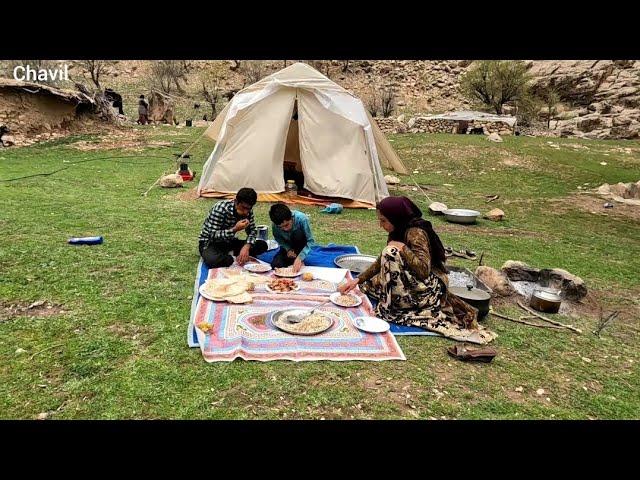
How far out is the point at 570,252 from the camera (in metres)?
6.44

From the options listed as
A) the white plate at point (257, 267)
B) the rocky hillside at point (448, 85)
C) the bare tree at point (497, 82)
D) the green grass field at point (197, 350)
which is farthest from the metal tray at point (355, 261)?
the bare tree at point (497, 82)

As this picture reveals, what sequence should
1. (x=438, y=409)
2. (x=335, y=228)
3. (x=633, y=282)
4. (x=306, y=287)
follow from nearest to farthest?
1. (x=438, y=409)
2. (x=306, y=287)
3. (x=633, y=282)
4. (x=335, y=228)

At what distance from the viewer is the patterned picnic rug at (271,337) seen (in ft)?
10.8

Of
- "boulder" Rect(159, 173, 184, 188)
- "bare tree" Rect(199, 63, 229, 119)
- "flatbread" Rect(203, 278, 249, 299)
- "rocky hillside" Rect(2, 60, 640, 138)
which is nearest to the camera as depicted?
"flatbread" Rect(203, 278, 249, 299)

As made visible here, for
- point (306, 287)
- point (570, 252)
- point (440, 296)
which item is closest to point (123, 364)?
point (306, 287)

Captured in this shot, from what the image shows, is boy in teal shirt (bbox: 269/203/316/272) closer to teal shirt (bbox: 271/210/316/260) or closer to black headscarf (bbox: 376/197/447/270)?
teal shirt (bbox: 271/210/316/260)

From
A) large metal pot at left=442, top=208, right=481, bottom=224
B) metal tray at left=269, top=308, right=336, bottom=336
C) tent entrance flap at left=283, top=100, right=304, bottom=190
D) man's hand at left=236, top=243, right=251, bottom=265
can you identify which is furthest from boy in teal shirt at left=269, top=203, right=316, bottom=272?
tent entrance flap at left=283, top=100, right=304, bottom=190

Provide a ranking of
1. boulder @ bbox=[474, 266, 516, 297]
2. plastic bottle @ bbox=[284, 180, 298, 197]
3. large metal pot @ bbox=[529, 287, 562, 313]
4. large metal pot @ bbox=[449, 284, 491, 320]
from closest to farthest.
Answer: large metal pot @ bbox=[449, 284, 491, 320], large metal pot @ bbox=[529, 287, 562, 313], boulder @ bbox=[474, 266, 516, 297], plastic bottle @ bbox=[284, 180, 298, 197]

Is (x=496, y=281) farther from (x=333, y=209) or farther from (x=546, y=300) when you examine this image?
(x=333, y=209)

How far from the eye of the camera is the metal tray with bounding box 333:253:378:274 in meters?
5.05

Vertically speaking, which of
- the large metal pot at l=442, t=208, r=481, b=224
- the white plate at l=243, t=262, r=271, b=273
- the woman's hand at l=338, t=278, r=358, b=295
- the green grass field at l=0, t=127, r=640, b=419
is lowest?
the green grass field at l=0, t=127, r=640, b=419

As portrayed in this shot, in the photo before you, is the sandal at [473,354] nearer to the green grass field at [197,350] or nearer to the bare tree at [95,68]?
the green grass field at [197,350]

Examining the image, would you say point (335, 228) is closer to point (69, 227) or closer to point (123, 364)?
point (69, 227)
